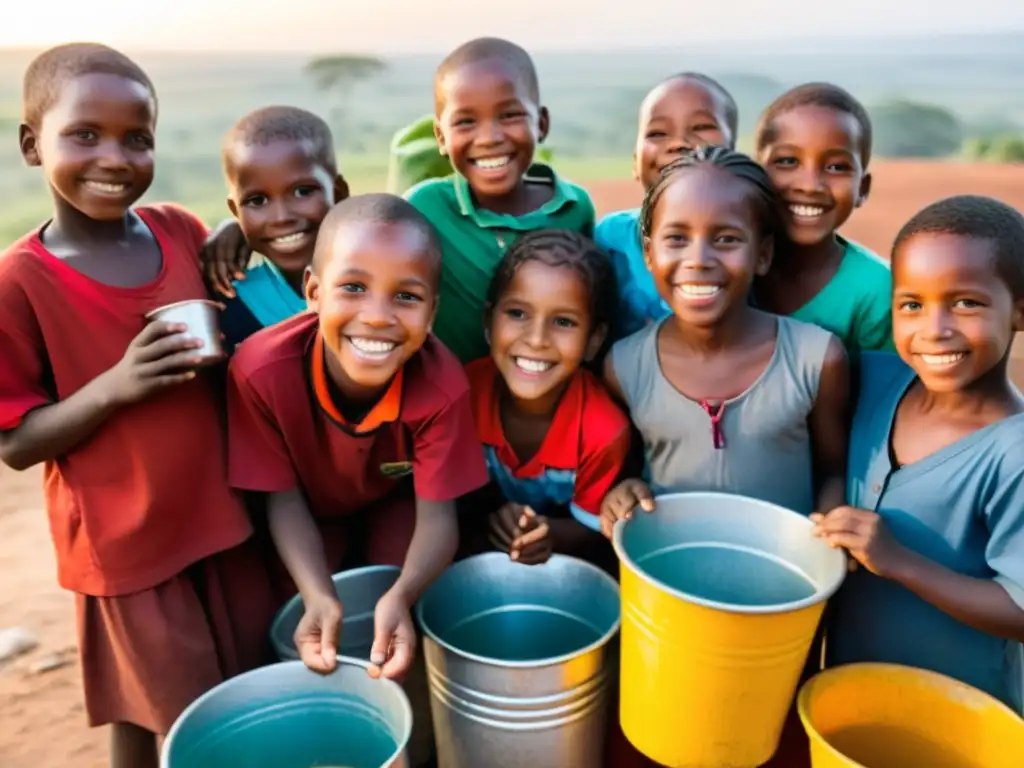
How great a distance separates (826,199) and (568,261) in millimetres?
642

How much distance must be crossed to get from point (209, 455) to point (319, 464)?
239 millimetres

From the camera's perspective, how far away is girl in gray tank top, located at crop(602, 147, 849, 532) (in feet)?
6.20

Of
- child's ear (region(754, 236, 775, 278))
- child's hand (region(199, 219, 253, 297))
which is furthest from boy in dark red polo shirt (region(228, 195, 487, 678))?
child's ear (region(754, 236, 775, 278))

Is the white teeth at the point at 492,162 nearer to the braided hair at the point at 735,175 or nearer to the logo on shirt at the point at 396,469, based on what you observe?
the braided hair at the point at 735,175

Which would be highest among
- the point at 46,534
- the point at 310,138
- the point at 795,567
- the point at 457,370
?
the point at 310,138

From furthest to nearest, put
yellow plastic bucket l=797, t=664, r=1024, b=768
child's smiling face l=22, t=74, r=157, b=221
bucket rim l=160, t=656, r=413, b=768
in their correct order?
child's smiling face l=22, t=74, r=157, b=221, yellow plastic bucket l=797, t=664, r=1024, b=768, bucket rim l=160, t=656, r=413, b=768

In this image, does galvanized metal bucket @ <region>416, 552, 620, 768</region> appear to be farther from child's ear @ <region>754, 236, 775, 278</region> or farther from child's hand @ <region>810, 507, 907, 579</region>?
child's ear @ <region>754, 236, 775, 278</region>

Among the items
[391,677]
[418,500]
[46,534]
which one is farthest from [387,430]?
[46,534]

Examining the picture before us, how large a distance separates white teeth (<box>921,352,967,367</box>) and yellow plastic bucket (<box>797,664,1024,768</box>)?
0.59m

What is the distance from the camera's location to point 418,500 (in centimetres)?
193

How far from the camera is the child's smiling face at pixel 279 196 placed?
7.02ft

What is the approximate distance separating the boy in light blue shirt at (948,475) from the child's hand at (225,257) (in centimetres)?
144

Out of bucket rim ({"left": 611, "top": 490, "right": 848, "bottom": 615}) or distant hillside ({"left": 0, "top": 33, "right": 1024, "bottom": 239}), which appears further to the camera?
distant hillside ({"left": 0, "top": 33, "right": 1024, "bottom": 239})

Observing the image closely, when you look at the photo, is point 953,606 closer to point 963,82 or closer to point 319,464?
point 319,464
